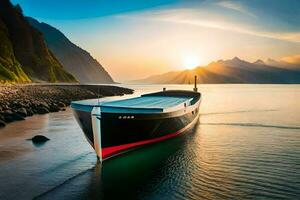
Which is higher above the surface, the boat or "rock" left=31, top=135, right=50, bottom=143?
the boat

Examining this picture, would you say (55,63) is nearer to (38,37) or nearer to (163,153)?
(38,37)

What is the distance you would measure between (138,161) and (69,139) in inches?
425

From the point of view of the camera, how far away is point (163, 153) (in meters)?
26.5

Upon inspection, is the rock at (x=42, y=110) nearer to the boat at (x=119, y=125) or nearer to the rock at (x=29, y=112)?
the rock at (x=29, y=112)

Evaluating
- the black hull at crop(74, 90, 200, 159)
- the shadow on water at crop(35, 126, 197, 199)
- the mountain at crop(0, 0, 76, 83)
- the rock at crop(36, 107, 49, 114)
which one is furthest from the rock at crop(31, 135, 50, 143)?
the mountain at crop(0, 0, 76, 83)

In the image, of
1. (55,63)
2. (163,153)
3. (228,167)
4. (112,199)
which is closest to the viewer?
(112,199)

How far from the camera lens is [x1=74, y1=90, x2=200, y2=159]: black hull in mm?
22750

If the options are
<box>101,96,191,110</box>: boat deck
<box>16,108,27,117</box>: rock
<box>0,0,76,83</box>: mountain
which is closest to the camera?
<box>101,96,191,110</box>: boat deck

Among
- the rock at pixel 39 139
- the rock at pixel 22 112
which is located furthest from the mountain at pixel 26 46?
the rock at pixel 39 139

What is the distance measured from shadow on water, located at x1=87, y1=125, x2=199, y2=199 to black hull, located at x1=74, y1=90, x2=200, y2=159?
0.73m

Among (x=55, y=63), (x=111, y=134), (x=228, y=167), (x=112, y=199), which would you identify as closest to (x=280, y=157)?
(x=228, y=167)

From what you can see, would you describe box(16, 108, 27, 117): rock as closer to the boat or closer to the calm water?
the calm water

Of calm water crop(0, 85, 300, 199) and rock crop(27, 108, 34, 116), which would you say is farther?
rock crop(27, 108, 34, 116)

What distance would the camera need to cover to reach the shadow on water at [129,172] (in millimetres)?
17328
